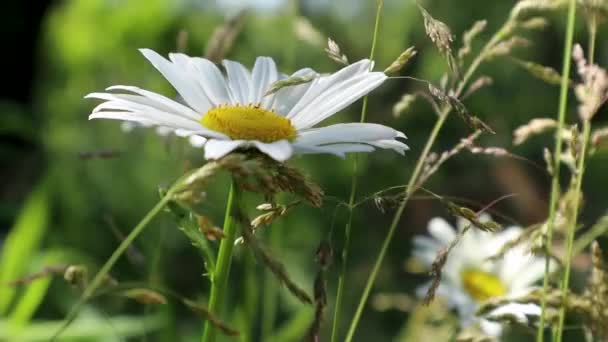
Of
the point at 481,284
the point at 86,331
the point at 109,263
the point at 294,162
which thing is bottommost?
the point at 86,331

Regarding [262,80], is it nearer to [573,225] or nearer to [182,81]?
[182,81]

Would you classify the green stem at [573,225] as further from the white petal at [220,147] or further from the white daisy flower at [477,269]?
the white daisy flower at [477,269]

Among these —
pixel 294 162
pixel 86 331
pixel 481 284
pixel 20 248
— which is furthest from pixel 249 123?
pixel 294 162

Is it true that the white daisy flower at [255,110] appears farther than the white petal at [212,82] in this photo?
No

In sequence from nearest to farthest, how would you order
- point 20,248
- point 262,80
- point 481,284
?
point 262,80 < point 481,284 < point 20,248

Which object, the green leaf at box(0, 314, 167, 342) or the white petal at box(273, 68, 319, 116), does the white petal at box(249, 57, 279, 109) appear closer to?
the white petal at box(273, 68, 319, 116)

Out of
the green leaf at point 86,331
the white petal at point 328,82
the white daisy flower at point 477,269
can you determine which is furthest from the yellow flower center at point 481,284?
the white petal at point 328,82

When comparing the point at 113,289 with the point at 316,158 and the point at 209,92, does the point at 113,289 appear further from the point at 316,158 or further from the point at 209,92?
the point at 316,158
